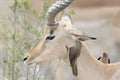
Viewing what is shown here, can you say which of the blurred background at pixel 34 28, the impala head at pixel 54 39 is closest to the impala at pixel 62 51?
the impala head at pixel 54 39

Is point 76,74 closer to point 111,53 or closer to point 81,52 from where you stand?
point 81,52

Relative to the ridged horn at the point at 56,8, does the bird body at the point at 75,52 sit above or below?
below

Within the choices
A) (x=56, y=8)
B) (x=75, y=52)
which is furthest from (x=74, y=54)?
(x=56, y=8)

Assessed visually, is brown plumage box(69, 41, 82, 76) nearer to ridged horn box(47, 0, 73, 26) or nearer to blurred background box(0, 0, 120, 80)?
ridged horn box(47, 0, 73, 26)

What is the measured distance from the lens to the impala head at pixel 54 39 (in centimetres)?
206

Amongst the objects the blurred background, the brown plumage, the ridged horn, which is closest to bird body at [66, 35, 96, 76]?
the brown plumage

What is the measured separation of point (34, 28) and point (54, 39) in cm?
50

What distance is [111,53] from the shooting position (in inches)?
140

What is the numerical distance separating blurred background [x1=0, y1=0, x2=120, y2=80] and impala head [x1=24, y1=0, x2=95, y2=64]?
44 centimetres

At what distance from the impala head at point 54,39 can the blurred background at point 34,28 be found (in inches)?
17.3

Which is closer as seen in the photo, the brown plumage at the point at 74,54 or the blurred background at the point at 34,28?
the brown plumage at the point at 74,54

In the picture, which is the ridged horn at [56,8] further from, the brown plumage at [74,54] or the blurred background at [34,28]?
the blurred background at [34,28]

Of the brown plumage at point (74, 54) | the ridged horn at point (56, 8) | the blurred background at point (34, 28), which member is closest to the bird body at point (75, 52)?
the brown plumage at point (74, 54)

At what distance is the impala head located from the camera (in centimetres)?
206
